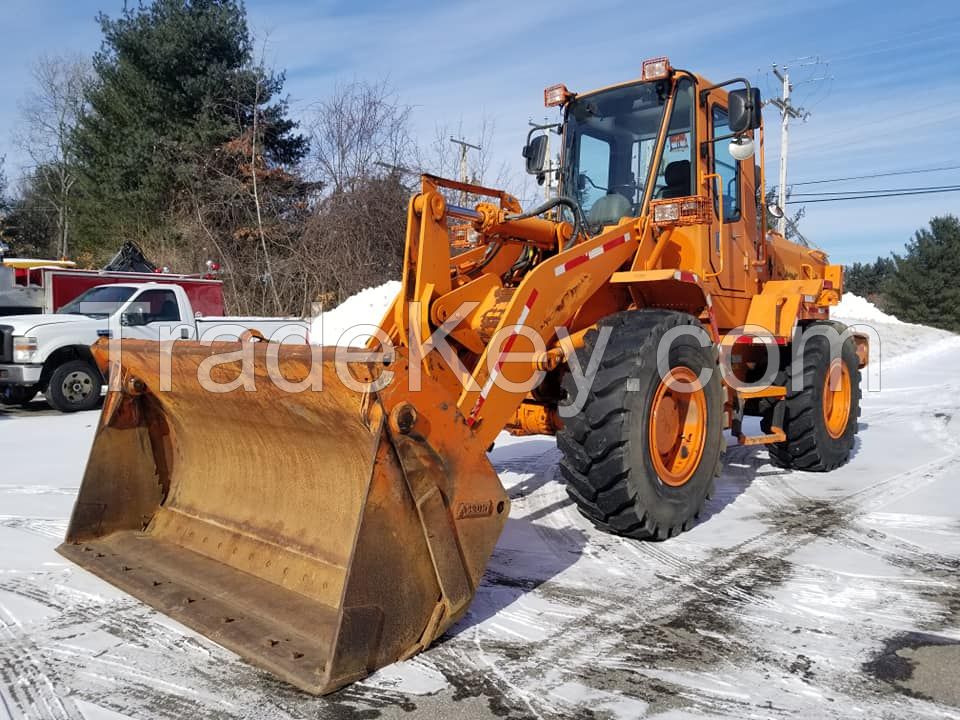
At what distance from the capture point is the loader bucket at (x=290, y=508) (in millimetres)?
3143

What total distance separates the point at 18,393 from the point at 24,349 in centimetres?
84

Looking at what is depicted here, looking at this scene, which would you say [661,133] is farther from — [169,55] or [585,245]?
[169,55]

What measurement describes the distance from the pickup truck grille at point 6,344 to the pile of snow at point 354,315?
6.48m

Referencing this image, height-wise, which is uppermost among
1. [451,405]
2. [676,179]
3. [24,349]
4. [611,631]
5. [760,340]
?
[676,179]

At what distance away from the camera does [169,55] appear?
2216 cm

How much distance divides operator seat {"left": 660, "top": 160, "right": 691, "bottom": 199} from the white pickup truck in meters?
6.46

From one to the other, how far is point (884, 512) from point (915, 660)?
9.35ft

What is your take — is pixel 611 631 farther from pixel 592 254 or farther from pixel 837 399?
pixel 837 399

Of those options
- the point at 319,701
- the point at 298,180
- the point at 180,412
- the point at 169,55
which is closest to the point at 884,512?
the point at 319,701

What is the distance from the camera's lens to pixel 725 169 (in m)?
6.26

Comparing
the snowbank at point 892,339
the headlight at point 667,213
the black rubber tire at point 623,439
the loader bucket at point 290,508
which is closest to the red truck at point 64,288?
the loader bucket at point 290,508

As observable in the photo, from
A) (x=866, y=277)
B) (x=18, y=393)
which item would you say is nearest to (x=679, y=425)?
(x=18, y=393)

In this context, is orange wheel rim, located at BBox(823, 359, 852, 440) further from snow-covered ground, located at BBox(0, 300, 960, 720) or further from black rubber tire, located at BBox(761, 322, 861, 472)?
snow-covered ground, located at BBox(0, 300, 960, 720)

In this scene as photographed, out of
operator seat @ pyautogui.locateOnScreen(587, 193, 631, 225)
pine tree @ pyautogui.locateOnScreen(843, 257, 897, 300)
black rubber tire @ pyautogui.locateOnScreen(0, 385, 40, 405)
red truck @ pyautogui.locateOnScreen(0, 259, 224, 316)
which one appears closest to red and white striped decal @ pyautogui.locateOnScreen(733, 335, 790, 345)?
operator seat @ pyautogui.locateOnScreen(587, 193, 631, 225)
